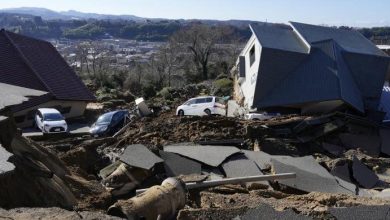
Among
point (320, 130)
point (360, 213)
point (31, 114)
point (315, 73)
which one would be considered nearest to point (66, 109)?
point (31, 114)

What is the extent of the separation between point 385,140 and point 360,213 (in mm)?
17397

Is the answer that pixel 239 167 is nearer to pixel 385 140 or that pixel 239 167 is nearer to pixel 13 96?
pixel 13 96

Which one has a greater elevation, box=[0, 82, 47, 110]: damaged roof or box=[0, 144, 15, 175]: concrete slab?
box=[0, 82, 47, 110]: damaged roof

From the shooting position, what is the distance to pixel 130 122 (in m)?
25.8

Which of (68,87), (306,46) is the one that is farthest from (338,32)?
(68,87)

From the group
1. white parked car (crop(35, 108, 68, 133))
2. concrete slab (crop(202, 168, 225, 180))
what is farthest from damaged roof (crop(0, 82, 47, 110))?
white parked car (crop(35, 108, 68, 133))

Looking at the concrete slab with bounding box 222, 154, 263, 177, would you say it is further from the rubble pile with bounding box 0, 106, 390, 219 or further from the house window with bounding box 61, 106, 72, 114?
the house window with bounding box 61, 106, 72, 114

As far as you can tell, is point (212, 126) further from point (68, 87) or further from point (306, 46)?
point (68, 87)

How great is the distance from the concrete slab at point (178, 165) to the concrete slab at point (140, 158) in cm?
38

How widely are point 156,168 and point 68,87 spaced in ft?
87.9

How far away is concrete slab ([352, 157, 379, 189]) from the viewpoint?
1639 centimetres

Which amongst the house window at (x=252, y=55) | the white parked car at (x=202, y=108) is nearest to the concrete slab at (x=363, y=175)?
the white parked car at (x=202, y=108)

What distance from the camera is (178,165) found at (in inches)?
572

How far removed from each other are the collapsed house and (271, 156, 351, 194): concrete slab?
12.6 meters
